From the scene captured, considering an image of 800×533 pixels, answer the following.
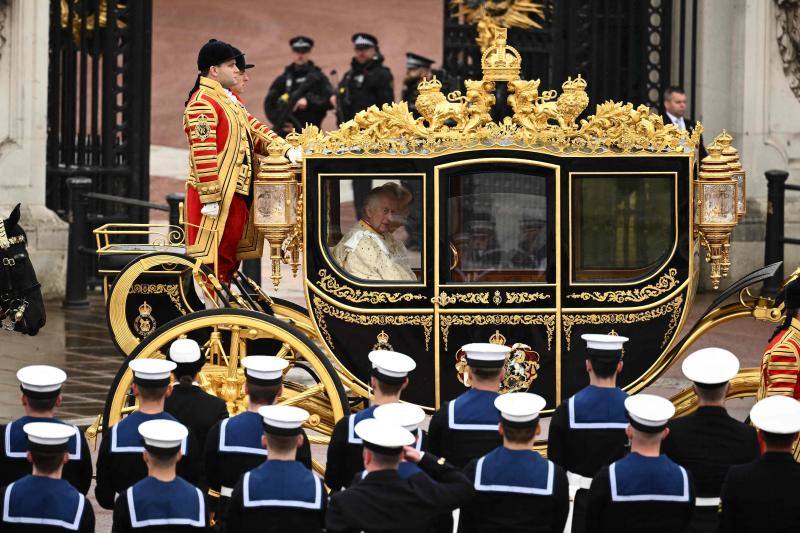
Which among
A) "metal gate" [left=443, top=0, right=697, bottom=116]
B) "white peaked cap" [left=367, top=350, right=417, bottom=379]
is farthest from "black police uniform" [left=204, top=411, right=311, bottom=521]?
"metal gate" [left=443, top=0, right=697, bottom=116]

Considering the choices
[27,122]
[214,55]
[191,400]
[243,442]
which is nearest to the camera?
[243,442]

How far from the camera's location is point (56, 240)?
50.2ft

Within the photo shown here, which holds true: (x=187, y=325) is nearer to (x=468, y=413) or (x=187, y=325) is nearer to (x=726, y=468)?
(x=468, y=413)

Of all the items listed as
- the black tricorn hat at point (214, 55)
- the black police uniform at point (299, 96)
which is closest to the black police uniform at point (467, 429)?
the black tricorn hat at point (214, 55)

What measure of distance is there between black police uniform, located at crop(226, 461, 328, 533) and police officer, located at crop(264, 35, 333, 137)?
13.6m

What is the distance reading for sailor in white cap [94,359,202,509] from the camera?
7383mm

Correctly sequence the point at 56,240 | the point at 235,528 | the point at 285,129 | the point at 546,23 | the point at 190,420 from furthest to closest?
the point at 285,129 < the point at 546,23 < the point at 56,240 < the point at 190,420 < the point at 235,528

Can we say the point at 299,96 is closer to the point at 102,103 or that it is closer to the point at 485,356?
the point at 102,103

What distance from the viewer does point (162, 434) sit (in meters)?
6.39

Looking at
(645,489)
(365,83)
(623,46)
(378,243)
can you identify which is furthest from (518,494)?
(365,83)

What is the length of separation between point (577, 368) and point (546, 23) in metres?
8.79

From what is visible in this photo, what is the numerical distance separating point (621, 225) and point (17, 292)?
299 centimetres

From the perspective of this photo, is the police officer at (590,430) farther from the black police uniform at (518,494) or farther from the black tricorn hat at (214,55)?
the black tricorn hat at (214,55)

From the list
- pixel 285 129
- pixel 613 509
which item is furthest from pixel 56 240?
pixel 613 509
